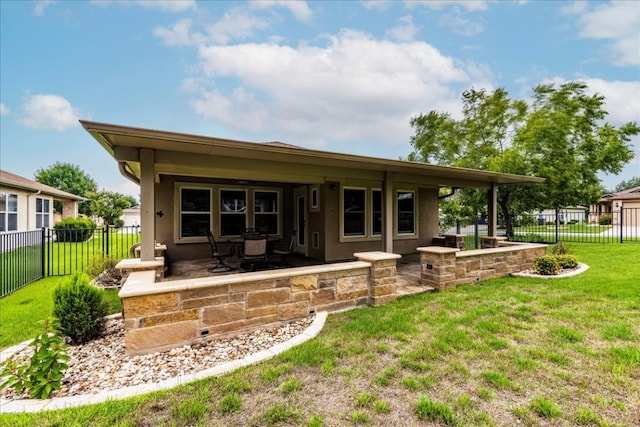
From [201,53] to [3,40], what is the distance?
8014 mm

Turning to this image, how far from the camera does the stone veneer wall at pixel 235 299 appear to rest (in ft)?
10.6

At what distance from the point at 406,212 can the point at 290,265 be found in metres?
4.41

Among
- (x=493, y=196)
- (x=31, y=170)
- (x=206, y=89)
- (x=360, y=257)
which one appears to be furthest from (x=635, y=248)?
(x=31, y=170)

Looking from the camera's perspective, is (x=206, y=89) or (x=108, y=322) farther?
(x=206, y=89)

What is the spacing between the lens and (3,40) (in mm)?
12188

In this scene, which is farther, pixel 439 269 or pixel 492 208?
pixel 492 208

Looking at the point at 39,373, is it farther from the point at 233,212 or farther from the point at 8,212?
the point at 8,212

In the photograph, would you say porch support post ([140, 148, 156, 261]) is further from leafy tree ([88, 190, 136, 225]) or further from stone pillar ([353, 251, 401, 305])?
leafy tree ([88, 190, 136, 225])

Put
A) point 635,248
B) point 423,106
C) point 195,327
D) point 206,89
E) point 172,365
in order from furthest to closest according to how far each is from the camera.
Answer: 1. point 423,106
2. point 206,89
3. point 635,248
4. point 195,327
5. point 172,365

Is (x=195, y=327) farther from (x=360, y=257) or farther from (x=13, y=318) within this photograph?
(x=13, y=318)

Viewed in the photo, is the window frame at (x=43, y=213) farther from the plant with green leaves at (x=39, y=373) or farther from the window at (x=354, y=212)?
the plant with green leaves at (x=39, y=373)

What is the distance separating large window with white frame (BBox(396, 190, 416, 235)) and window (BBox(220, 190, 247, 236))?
480 centimetres

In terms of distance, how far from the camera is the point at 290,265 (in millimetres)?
7672

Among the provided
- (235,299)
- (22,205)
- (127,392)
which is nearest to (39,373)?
(127,392)
